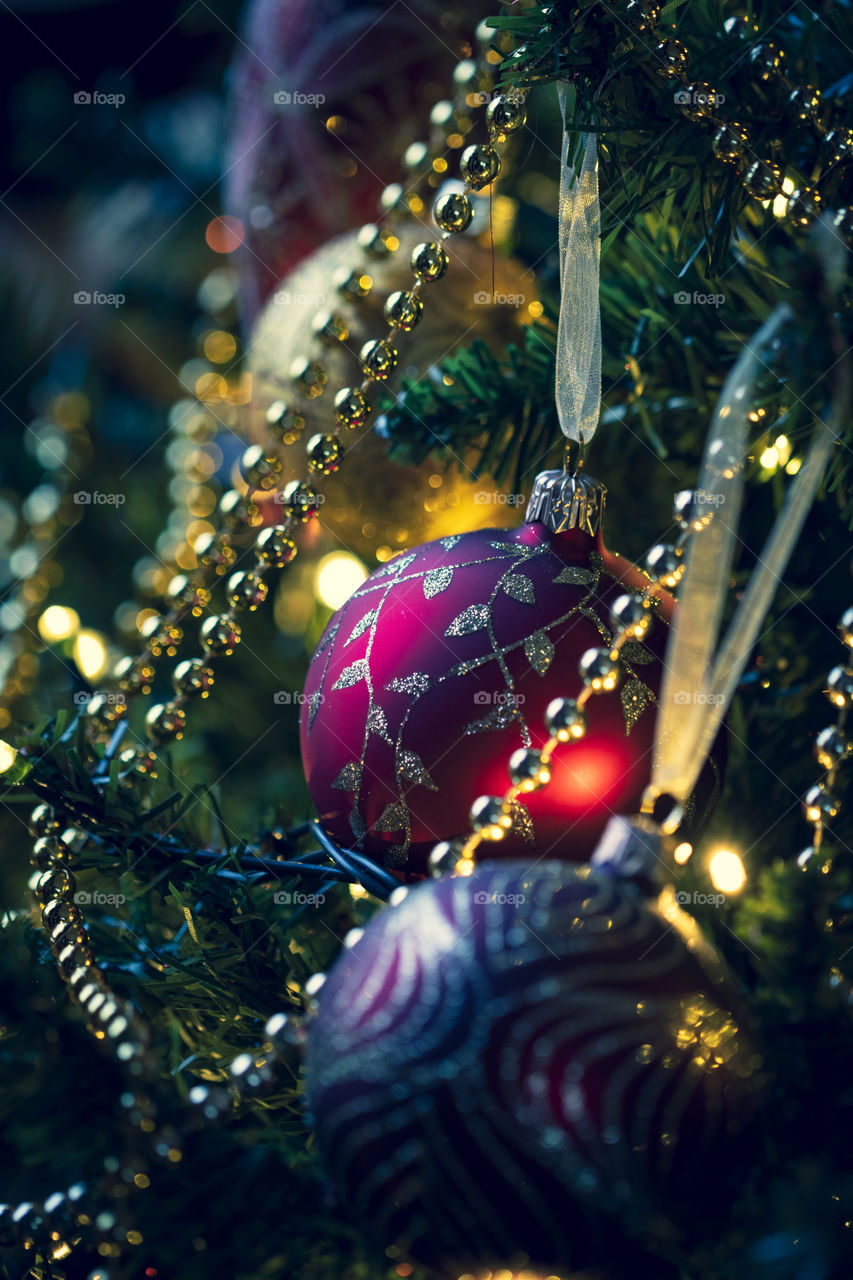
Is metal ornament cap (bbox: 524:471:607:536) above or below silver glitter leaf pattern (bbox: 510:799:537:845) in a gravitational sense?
above

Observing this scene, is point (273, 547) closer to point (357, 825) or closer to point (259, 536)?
point (259, 536)

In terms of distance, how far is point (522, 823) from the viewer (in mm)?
375

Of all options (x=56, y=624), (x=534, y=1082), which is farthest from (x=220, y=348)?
(x=534, y=1082)

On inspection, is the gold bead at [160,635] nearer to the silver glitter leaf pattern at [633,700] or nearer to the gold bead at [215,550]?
the gold bead at [215,550]

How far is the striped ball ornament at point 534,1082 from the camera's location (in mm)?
266

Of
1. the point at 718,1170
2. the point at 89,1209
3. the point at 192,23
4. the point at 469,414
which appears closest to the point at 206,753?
the point at 469,414

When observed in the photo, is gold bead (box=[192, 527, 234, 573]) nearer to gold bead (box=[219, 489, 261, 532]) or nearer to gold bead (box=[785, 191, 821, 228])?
gold bead (box=[219, 489, 261, 532])

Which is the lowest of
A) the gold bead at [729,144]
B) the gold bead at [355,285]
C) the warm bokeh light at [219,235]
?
the gold bead at [729,144]

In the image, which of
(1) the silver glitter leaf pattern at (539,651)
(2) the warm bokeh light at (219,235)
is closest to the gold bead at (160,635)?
(1) the silver glitter leaf pattern at (539,651)

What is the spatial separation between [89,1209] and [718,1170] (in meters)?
0.21

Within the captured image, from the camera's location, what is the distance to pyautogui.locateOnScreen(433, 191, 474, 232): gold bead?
412 millimetres

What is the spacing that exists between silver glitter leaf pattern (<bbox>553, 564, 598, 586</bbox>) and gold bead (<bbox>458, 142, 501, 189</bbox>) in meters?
0.16

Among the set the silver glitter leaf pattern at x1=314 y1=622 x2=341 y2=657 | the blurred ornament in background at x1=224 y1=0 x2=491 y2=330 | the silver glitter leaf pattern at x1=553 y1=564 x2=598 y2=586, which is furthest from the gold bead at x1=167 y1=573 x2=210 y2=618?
the blurred ornament in background at x1=224 y1=0 x2=491 y2=330

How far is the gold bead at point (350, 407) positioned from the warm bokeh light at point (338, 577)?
0.40 meters
